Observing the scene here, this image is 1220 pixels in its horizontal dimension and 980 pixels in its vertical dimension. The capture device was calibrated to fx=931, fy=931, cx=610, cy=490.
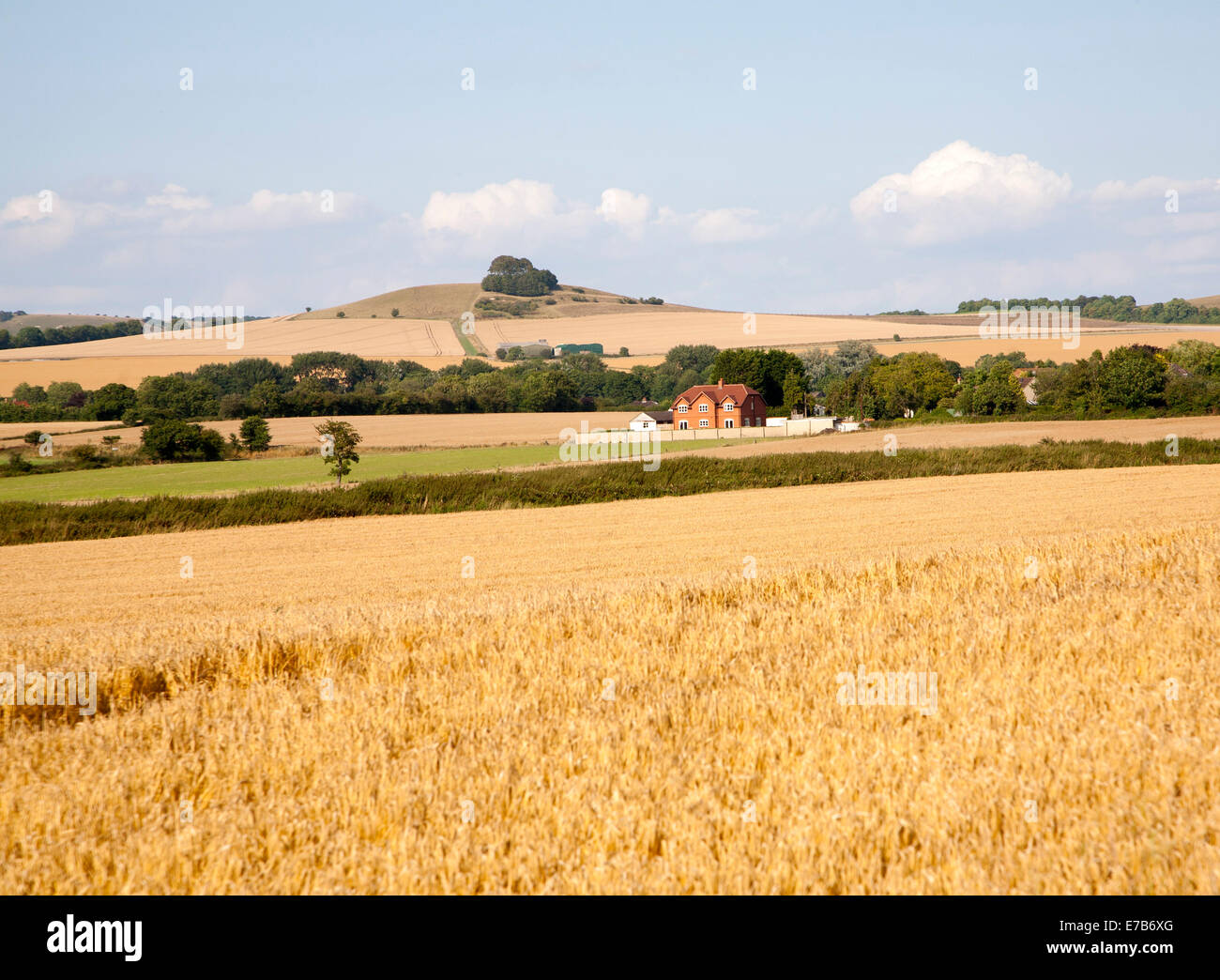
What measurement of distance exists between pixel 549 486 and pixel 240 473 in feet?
93.9

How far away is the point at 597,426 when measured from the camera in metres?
100

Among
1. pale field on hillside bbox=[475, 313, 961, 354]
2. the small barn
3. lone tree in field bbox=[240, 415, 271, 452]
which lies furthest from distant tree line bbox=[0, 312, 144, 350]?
the small barn

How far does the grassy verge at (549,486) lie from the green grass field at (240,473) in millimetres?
12670

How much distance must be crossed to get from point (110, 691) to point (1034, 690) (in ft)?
18.8

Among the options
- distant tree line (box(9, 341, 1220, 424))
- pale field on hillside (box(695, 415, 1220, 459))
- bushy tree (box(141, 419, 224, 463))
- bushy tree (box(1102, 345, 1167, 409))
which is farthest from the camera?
distant tree line (box(9, 341, 1220, 424))

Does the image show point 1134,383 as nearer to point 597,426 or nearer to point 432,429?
point 597,426

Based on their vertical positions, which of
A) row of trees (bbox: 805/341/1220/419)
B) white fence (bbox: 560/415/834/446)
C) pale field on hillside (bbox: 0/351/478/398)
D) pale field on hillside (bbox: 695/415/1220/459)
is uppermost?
pale field on hillside (bbox: 0/351/478/398)

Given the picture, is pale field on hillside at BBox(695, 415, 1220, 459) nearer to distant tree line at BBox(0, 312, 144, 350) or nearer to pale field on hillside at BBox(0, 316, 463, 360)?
pale field on hillside at BBox(0, 316, 463, 360)

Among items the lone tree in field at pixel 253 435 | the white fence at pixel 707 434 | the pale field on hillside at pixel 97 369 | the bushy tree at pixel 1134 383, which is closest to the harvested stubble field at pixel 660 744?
the lone tree in field at pixel 253 435

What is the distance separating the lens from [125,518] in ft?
120

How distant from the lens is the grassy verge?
3638 centimetres

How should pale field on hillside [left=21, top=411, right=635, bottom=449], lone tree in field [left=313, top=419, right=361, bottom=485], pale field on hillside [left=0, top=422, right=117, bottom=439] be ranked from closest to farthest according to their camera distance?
1. lone tree in field [left=313, top=419, right=361, bottom=485]
2. pale field on hillside [left=0, top=422, right=117, bottom=439]
3. pale field on hillside [left=21, top=411, right=635, bottom=449]

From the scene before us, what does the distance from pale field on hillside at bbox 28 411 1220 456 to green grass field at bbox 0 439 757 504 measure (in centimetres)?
748

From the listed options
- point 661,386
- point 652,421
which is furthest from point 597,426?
point 661,386
